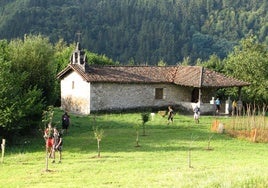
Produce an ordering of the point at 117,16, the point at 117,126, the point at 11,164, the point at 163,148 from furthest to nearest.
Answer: the point at 117,16 → the point at 117,126 → the point at 163,148 → the point at 11,164

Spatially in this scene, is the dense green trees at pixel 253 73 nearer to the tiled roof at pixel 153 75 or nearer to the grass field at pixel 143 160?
the tiled roof at pixel 153 75

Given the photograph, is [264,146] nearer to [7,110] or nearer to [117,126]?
[117,126]

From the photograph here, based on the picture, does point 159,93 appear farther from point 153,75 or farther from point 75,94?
point 75,94

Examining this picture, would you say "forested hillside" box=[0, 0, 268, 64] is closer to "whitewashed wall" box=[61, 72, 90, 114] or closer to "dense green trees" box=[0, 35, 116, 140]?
"whitewashed wall" box=[61, 72, 90, 114]

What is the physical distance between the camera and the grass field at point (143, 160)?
2016cm

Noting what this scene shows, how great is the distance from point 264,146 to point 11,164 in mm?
16028

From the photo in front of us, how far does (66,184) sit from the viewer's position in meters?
20.1

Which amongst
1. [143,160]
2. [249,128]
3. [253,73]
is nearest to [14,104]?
[143,160]

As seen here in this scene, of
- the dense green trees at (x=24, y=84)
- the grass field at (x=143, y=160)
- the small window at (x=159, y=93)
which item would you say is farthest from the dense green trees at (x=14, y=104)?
the small window at (x=159, y=93)

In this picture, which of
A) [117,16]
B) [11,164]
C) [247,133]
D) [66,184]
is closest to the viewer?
[66,184]

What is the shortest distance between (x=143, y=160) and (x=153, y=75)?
25.1 metres

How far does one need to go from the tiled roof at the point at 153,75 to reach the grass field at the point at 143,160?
7119 mm

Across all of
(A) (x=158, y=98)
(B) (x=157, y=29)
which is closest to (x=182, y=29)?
(B) (x=157, y=29)

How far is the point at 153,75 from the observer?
5034 cm
